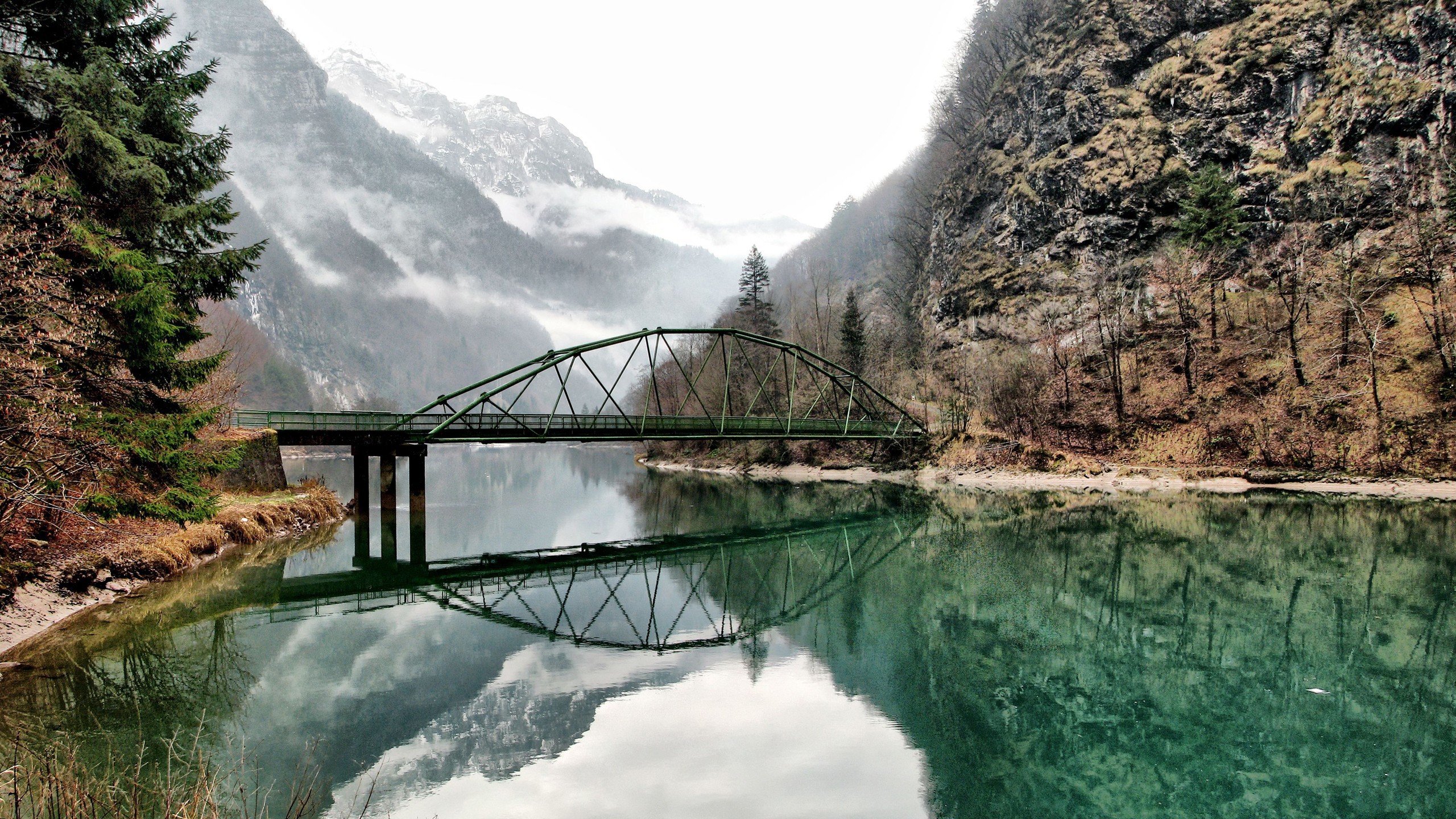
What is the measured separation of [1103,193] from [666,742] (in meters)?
59.4

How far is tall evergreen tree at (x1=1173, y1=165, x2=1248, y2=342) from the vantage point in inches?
1854

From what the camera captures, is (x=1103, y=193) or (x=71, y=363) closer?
(x=71, y=363)

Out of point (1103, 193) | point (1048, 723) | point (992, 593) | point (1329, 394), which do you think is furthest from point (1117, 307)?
point (1048, 723)

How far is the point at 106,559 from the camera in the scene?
14.7 metres

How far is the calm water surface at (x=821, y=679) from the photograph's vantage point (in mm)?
7551

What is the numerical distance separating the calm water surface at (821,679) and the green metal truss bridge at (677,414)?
9.62 meters

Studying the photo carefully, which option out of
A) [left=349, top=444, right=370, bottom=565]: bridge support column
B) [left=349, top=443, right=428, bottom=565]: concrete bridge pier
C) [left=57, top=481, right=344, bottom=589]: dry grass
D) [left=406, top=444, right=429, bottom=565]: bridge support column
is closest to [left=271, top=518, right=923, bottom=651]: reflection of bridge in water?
[left=57, top=481, right=344, bottom=589]: dry grass

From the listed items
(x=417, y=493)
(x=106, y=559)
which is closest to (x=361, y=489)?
(x=417, y=493)

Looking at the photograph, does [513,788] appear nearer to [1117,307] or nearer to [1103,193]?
[1117,307]

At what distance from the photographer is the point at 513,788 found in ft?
25.3

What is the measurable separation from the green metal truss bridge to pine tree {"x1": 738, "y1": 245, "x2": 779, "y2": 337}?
2.03 metres

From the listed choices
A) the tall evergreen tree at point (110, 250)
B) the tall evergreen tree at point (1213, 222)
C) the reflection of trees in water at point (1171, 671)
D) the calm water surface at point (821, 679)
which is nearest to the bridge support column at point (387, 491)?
the calm water surface at point (821, 679)

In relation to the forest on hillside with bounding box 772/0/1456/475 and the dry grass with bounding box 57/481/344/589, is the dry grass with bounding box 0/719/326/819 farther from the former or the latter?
the forest on hillside with bounding box 772/0/1456/475

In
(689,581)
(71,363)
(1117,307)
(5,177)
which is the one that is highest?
(1117,307)
